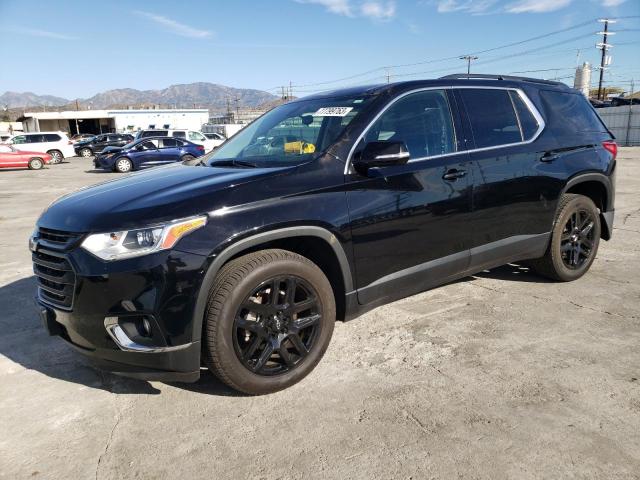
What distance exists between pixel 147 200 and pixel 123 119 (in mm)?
67559

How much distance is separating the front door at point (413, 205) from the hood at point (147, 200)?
0.65 metres

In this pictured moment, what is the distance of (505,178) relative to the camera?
12.6ft

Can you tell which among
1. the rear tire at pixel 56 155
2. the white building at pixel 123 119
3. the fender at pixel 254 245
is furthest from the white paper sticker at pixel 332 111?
the white building at pixel 123 119

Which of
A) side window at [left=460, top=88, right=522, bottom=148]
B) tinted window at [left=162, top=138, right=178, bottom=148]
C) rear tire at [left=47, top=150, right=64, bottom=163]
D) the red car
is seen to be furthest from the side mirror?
rear tire at [left=47, top=150, right=64, bottom=163]

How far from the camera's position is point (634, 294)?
4.37m

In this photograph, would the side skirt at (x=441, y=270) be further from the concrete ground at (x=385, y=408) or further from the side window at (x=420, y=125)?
the side window at (x=420, y=125)

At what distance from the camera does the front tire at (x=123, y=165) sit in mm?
20125

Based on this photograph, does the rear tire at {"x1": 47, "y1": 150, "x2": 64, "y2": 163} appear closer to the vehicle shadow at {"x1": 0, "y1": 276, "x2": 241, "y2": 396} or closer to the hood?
the vehicle shadow at {"x1": 0, "y1": 276, "x2": 241, "y2": 396}

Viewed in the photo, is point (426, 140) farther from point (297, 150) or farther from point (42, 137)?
point (42, 137)

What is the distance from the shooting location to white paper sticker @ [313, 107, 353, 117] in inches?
134

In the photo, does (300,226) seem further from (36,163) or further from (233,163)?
(36,163)

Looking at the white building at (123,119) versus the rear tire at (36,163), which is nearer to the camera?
the rear tire at (36,163)

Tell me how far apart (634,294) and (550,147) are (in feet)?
5.09

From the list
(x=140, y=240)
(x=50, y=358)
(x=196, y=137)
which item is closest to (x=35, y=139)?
(x=196, y=137)
